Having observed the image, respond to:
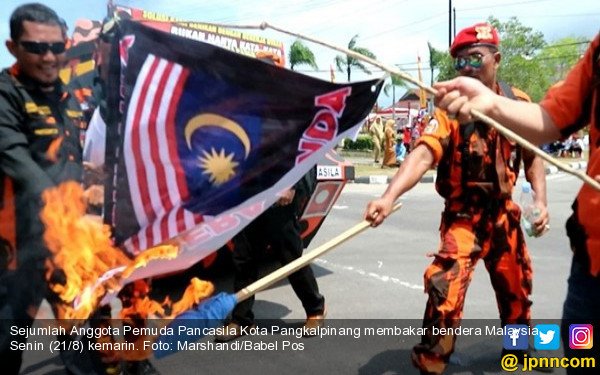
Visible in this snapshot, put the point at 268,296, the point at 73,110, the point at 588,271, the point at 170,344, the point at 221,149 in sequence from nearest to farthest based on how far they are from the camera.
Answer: the point at 588,271, the point at 170,344, the point at 221,149, the point at 73,110, the point at 268,296

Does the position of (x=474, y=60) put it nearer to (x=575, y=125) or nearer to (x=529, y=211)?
(x=529, y=211)

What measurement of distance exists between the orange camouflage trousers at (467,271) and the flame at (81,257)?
1.14 meters

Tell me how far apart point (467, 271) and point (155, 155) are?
5.35 ft

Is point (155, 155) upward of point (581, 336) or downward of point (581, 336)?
upward

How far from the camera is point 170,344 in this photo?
266 centimetres

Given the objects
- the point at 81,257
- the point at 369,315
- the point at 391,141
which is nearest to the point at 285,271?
the point at 81,257

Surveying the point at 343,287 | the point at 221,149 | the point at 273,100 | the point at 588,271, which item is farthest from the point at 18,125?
the point at 343,287

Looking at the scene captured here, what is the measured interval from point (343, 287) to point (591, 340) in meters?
3.71

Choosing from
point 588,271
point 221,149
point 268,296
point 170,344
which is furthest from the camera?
point 268,296

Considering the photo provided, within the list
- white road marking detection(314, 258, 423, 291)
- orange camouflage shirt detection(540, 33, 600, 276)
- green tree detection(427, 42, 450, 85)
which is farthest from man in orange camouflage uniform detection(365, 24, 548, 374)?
green tree detection(427, 42, 450, 85)

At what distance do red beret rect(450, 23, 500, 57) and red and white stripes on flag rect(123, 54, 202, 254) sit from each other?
1447mm

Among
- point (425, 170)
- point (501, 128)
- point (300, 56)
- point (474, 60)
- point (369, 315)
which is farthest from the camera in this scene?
point (300, 56)

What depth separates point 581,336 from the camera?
1917mm

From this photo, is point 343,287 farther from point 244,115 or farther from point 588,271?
point 588,271
